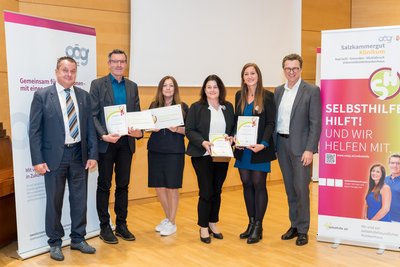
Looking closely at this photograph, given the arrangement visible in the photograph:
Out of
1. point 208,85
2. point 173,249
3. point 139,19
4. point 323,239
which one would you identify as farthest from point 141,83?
point 323,239

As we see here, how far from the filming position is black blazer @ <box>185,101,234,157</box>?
14.0 feet

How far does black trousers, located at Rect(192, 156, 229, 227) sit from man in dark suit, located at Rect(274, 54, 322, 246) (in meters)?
0.58

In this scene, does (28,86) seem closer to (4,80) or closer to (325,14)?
(4,80)

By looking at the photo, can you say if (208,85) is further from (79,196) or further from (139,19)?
(139,19)

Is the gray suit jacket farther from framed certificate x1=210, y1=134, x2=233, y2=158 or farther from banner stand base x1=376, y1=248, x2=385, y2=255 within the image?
banner stand base x1=376, y1=248, x2=385, y2=255

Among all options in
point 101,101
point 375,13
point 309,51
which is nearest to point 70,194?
point 101,101

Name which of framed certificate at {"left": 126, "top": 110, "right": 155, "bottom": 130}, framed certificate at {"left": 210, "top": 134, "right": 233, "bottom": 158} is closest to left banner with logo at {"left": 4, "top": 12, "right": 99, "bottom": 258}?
framed certificate at {"left": 126, "top": 110, "right": 155, "bottom": 130}

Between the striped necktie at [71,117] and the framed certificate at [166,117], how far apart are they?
72 centimetres

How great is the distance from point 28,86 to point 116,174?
1115 mm

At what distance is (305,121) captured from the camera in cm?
428

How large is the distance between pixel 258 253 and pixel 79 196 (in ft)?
5.29

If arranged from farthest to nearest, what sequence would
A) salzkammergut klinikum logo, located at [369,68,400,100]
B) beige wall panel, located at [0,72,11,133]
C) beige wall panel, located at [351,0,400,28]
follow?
beige wall panel, located at [351,0,400,28] → beige wall panel, located at [0,72,11,133] → salzkammergut klinikum logo, located at [369,68,400,100]

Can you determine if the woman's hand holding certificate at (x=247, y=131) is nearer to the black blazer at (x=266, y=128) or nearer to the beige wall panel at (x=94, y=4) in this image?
the black blazer at (x=266, y=128)

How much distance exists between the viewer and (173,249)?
14.4 ft
